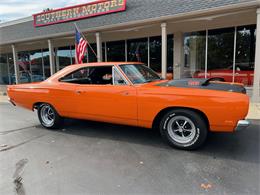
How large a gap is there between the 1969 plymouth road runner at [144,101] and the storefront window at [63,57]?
11.1 metres

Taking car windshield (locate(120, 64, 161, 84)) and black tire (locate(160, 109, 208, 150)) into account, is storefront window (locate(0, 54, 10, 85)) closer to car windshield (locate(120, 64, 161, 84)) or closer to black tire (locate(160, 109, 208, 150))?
car windshield (locate(120, 64, 161, 84))

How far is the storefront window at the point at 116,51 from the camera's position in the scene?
43.7ft

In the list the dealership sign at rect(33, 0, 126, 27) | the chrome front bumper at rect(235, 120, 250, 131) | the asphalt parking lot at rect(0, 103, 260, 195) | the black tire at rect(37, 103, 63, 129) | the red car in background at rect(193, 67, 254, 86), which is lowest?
the asphalt parking lot at rect(0, 103, 260, 195)

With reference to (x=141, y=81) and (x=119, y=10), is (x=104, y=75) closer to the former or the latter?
(x=141, y=81)

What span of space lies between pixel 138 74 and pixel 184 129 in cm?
155

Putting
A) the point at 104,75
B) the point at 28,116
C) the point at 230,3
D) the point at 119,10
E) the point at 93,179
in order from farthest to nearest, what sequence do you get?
the point at 119,10 < the point at 230,3 < the point at 28,116 < the point at 104,75 < the point at 93,179

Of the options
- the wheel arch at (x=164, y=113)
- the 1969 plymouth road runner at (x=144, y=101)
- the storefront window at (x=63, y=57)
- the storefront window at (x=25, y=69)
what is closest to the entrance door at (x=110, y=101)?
the 1969 plymouth road runner at (x=144, y=101)

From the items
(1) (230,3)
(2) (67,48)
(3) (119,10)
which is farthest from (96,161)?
(2) (67,48)

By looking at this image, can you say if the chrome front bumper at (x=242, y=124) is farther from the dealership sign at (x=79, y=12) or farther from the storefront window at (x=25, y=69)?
the storefront window at (x=25, y=69)

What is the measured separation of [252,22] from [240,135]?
289 inches

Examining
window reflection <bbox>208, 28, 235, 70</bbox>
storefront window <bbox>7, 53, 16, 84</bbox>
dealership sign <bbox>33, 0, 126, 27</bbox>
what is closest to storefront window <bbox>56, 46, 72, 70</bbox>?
dealership sign <bbox>33, 0, 126, 27</bbox>

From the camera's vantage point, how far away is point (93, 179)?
2.79 metres

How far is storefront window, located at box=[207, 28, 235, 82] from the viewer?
10219 mm

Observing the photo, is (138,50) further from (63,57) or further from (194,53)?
(63,57)
